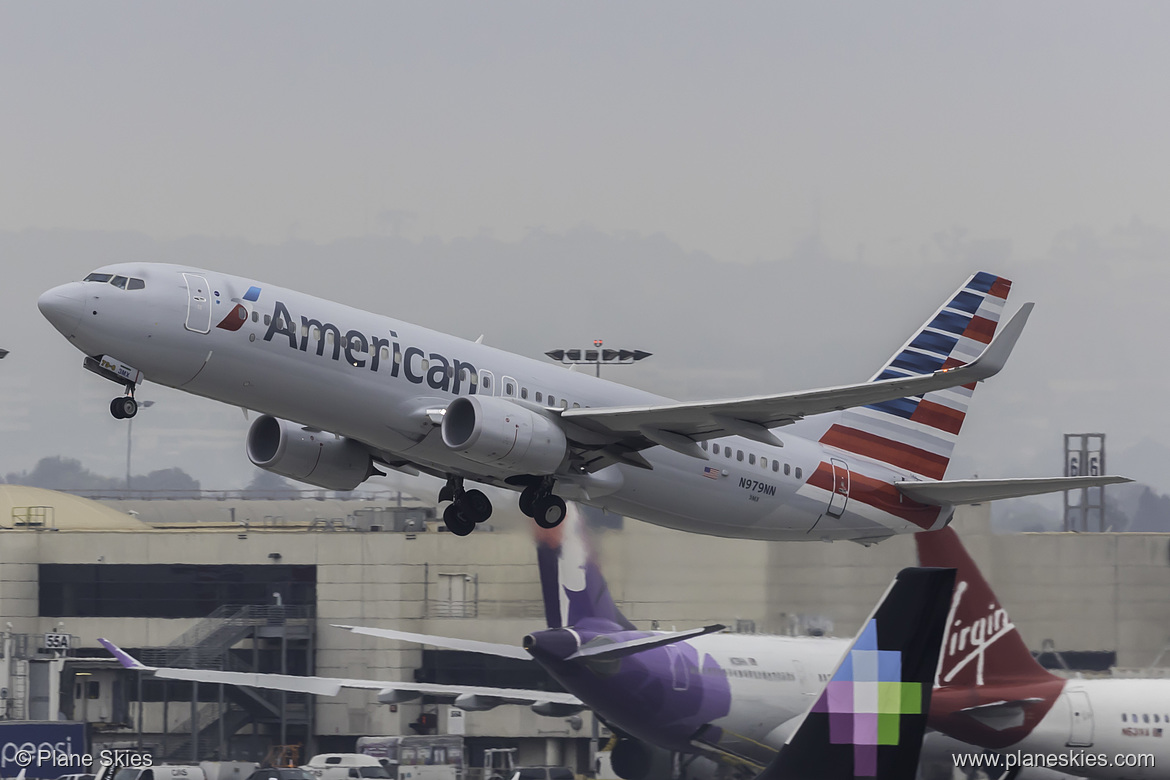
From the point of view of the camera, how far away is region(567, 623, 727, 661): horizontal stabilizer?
103 feet

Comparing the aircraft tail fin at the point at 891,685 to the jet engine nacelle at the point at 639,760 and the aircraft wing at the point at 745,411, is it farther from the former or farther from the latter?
the jet engine nacelle at the point at 639,760

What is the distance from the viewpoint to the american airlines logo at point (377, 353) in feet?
80.8

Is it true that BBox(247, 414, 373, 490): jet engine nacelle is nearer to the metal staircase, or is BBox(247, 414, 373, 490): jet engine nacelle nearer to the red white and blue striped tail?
the red white and blue striped tail

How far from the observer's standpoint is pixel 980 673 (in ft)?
102

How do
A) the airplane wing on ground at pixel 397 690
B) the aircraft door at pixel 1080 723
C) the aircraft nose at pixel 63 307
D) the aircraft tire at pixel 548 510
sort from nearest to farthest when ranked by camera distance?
the aircraft nose at pixel 63 307 < the aircraft tire at pixel 548 510 < the aircraft door at pixel 1080 723 < the airplane wing on ground at pixel 397 690

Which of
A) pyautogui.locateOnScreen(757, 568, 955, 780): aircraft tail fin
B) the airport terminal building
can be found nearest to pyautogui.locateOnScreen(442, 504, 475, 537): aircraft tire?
the airport terminal building

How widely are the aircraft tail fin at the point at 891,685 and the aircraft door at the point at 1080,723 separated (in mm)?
13106

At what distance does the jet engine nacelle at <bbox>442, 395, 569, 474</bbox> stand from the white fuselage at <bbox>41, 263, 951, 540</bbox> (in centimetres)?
48

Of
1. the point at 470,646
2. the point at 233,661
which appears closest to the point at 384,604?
the point at 233,661

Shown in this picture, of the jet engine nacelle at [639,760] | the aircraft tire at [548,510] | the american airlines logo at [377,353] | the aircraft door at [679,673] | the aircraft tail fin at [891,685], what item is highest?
the american airlines logo at [377,353]

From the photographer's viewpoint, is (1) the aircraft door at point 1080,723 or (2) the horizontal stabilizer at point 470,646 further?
(2) the horizontal stabilizer at point 470,646

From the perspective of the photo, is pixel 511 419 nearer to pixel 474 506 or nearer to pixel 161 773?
pixel 474 506

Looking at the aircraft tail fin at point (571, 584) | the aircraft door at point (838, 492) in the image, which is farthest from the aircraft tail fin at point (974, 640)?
the aircraft tail fin at point (571, 584)

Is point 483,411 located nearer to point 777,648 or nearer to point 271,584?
point 777,648
